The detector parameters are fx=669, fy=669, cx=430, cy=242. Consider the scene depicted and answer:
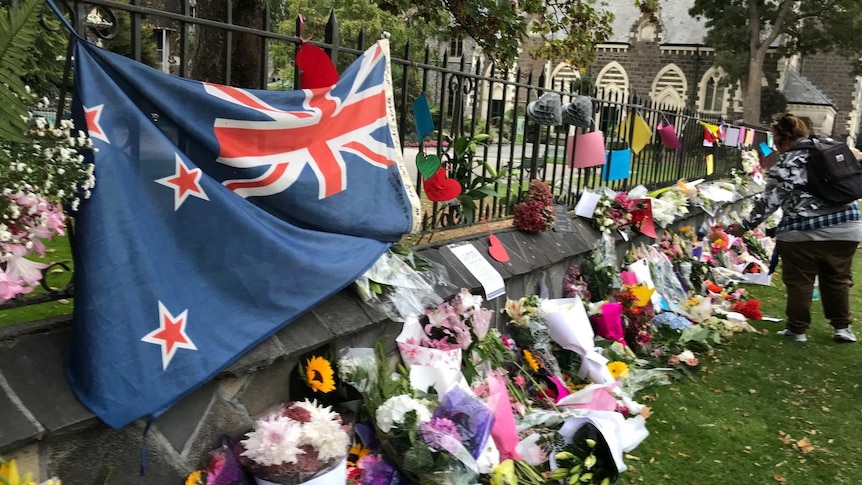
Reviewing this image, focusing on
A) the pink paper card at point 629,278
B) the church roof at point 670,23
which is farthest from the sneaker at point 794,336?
the church roof at point 670,23

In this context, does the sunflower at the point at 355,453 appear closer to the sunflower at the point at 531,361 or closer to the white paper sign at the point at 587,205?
the sunflower at the point at 531,361

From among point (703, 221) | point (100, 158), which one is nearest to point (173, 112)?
point (100, 158)

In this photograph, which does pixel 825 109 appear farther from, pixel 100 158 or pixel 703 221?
pixel 100 158

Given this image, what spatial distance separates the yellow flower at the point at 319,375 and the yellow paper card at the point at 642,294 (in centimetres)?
286

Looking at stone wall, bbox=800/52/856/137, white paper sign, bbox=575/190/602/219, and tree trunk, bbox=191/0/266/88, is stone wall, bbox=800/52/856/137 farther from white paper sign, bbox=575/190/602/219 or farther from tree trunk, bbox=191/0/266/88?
tree trunk, bbox=191/0/266/88

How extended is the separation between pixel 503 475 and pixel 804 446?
186 centimetres

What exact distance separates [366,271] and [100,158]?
1.17m

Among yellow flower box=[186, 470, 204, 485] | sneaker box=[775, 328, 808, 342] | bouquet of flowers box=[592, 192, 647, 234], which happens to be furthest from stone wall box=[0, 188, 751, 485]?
sneaker box=[775, 328, 808, 342]

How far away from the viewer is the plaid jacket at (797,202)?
516cm

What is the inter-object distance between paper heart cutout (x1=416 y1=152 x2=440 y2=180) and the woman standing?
3.25 metres

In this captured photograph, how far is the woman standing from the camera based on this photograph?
17.0ft

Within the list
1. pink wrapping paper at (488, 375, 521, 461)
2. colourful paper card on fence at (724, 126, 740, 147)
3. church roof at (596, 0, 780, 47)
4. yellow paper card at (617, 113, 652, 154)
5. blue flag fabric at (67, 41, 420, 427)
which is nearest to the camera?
blue flag fabric at (67, 41, 420, 427)

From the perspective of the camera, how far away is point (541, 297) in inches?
172

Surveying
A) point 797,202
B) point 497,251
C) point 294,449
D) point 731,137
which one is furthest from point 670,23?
point 294,449
